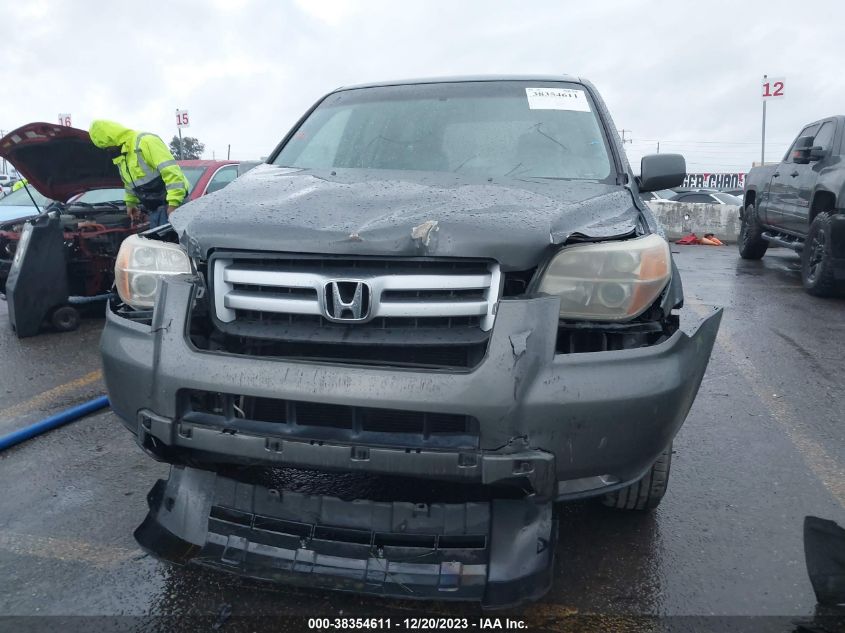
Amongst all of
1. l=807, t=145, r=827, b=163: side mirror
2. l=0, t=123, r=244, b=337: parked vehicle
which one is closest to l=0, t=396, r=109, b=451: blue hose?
l=0, t=123, r=244, b=337: parked vehicle

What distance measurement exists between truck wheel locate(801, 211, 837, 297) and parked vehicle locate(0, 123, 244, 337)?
6.88 metres

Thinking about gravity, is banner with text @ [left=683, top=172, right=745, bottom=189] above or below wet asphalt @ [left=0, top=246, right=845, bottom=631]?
above

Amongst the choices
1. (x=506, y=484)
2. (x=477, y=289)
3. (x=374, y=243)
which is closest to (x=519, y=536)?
(x=506, y=484)

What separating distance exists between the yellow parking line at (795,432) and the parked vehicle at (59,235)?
5281mm

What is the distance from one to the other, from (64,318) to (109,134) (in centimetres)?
171

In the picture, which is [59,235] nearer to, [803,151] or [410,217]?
[410,217]

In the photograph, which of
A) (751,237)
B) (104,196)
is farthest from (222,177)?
(751,237)

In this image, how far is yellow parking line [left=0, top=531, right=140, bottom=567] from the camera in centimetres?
242

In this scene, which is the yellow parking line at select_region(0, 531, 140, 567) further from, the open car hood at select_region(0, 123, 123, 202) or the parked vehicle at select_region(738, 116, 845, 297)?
the parked vehicle at select_region(738, 116, 845, 297)

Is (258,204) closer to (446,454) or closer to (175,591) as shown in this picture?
(446,454)

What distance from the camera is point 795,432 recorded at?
360 cm

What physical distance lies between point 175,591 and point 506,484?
1216 mm

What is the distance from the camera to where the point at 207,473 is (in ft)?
7.18

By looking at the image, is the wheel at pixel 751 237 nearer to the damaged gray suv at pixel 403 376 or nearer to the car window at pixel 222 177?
the car window at pixel 222 177
